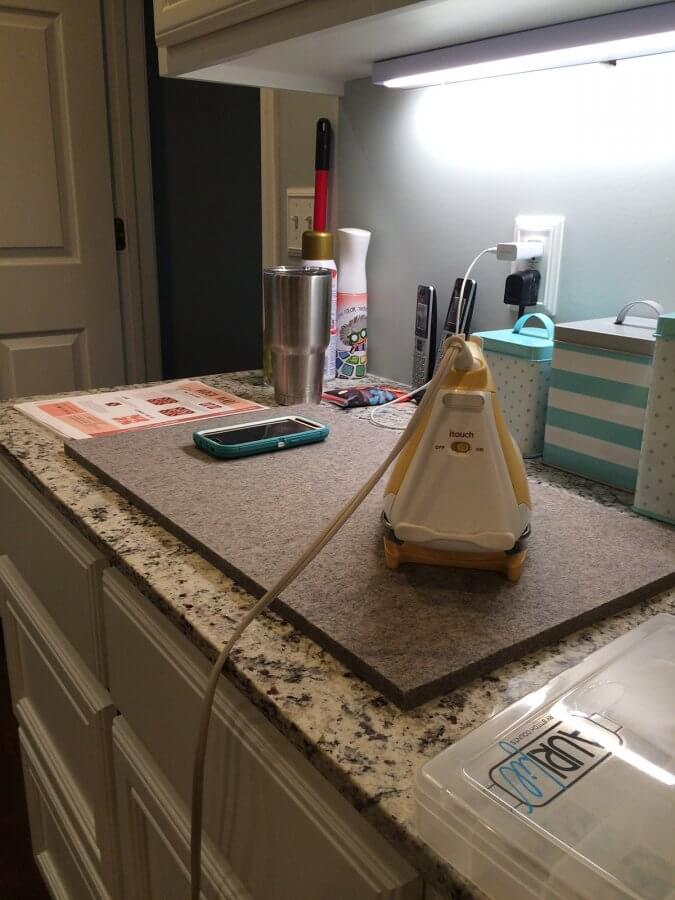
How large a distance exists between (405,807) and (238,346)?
2407 millimetres

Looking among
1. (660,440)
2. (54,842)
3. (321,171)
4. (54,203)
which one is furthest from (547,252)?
(54,203)

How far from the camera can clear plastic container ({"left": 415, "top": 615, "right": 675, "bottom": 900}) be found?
33 cm

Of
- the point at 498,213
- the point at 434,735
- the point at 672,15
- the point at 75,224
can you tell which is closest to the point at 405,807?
the point at 434,735

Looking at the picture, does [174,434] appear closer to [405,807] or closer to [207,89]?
[405,807]

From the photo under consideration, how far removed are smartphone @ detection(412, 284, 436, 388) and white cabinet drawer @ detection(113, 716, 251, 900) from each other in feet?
2.08

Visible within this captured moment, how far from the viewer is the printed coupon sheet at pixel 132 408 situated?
99 centimetres

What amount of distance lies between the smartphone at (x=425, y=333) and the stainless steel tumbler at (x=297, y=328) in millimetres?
135

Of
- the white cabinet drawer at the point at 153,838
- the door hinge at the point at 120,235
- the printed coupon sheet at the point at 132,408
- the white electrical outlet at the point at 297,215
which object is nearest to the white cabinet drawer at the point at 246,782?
the white cabinet drawer at the point at 153,838

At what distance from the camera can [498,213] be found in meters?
1.02

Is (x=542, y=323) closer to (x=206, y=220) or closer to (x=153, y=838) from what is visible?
(x=153, y=838)

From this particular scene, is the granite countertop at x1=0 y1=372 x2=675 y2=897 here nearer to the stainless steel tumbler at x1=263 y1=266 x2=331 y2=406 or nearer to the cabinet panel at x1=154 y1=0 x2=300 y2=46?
the stainless steel tumbler at x1=263 y1=266 x2=331 y2=406

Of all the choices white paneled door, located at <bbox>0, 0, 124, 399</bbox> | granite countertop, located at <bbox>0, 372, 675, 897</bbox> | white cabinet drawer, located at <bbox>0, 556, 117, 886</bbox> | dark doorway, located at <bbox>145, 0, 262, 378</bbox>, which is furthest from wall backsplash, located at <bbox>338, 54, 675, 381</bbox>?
dark doorway, located at <bbox>145, 0, 262, 378</bbox>

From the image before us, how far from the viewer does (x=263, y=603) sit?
20.1 inches

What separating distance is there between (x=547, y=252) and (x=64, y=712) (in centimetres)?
83
